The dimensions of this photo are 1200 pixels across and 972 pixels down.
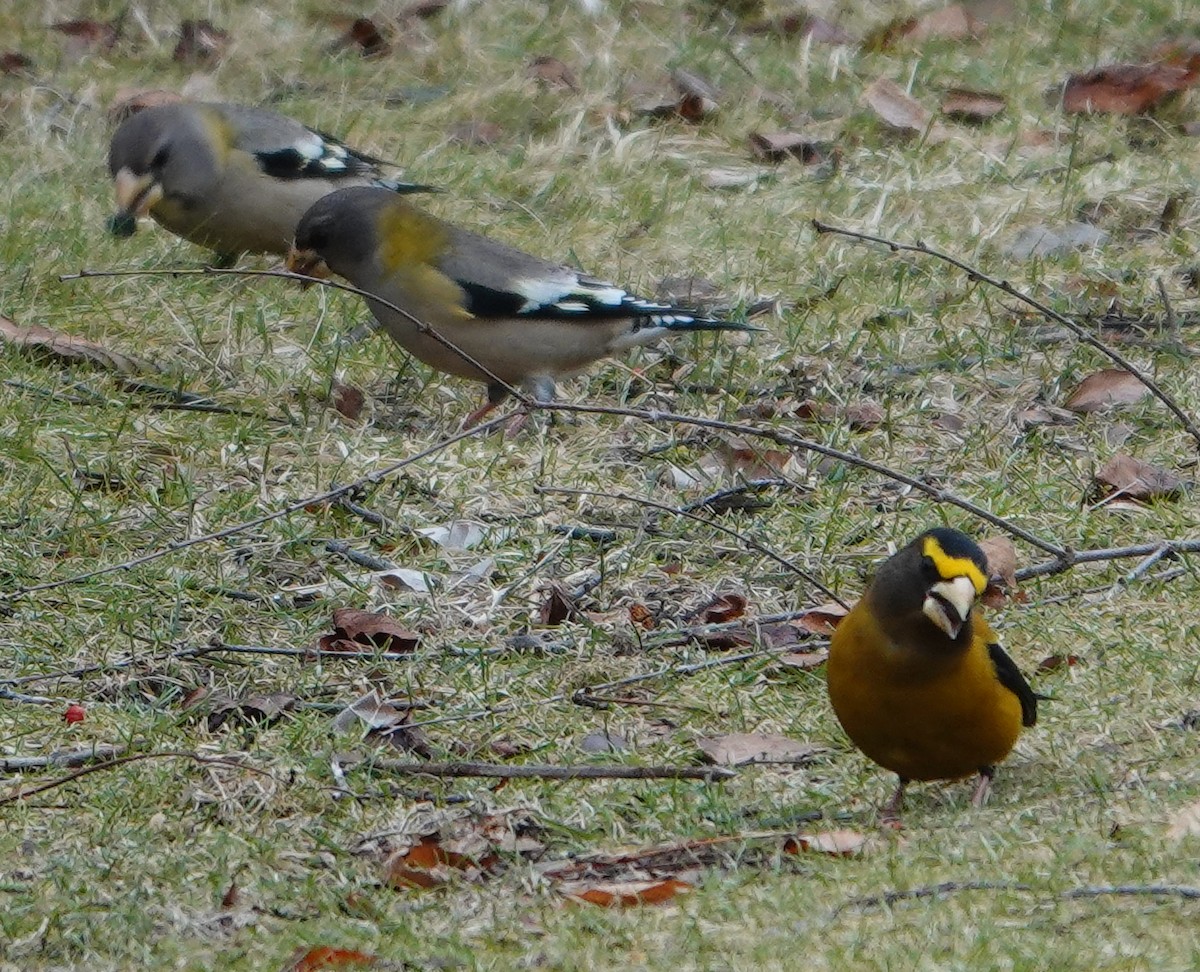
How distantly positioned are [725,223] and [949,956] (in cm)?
518

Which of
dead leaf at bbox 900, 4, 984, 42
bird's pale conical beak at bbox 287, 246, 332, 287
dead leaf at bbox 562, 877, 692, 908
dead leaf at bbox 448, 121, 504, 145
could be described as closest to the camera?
dead leaf at bbox 562, 877, 692, 908

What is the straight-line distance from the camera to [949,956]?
2.95 m

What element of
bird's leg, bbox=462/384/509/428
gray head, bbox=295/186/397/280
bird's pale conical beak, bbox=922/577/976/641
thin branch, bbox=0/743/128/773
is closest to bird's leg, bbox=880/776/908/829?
bird's pale conical beak, bbox=922/577/976/641

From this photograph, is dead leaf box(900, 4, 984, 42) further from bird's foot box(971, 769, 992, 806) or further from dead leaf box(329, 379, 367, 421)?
bird's foot box(971, 769, 992, 806)

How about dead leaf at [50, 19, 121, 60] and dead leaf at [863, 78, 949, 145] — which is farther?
dead leaf at [50, 19, 121, 60]

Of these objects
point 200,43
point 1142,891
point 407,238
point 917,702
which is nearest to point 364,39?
point 200,43

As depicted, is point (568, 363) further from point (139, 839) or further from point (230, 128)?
point (139, 839)

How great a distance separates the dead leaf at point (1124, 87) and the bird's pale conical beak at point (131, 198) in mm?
3823

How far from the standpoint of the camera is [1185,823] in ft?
11.5

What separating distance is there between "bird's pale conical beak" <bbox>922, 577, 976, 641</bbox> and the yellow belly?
97mm

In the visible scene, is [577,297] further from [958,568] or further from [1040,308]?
[958,568]

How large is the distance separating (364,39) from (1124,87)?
3641 millimetres

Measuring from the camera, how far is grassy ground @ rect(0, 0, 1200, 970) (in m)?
3.47

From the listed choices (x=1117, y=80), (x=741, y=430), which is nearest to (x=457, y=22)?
→ (x=1117, y=80)
